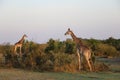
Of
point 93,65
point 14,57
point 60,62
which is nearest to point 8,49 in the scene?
point 14,57

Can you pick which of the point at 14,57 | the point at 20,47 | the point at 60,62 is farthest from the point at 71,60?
the point at 20,47

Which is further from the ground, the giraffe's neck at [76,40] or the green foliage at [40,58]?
the giraffe's neck at [76,40]

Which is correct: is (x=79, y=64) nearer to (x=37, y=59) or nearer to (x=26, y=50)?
(x=37, y=59)

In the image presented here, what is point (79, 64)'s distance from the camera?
62.9ft

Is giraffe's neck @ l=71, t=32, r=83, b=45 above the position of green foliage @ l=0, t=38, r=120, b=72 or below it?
above

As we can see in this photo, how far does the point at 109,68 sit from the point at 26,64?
4.65 meters

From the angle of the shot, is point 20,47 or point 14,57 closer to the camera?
point 14,57

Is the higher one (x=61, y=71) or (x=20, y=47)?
(x=20, y=47)

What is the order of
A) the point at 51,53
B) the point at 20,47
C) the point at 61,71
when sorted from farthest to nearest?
the point at 20,47 → the point at 51,53 → the point at 61,71

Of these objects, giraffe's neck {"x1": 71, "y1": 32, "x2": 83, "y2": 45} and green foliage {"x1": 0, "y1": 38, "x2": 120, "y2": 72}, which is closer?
green foliage {"x1": 0, "y1": 38, "x2": 120, "y2": 72}

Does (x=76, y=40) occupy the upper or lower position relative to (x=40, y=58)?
upper

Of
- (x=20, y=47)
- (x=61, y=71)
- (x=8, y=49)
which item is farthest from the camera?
(x=20, y=47)

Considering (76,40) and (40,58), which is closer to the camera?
(40,58)

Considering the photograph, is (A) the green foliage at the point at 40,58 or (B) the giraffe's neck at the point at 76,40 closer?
(A) the green foliage at the point at 40,58
